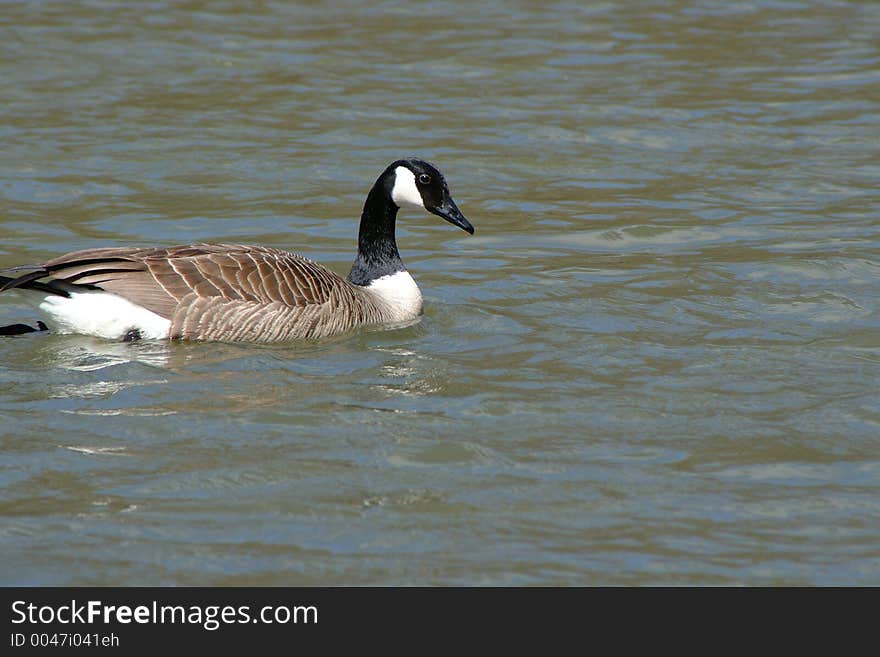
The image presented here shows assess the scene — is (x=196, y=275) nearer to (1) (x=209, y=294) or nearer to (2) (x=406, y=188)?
(1) (x=209, y=294)

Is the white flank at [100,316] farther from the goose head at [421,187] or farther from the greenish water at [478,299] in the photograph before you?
the goose head at [421,187]

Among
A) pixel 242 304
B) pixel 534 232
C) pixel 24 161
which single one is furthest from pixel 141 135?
pixel 242 304

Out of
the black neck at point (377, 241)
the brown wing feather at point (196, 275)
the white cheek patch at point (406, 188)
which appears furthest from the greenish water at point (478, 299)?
the white cheek patch at point (406, 188)

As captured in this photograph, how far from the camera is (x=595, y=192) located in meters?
13.8

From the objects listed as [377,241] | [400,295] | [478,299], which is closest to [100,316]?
[400,295]

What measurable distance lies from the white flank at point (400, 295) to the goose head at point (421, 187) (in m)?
0.55

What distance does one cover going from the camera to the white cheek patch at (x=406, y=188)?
10.5 m

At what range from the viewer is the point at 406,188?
10.5 meters

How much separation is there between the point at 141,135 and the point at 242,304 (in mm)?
6077

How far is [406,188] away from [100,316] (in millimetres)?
2554

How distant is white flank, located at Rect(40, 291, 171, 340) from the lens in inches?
359

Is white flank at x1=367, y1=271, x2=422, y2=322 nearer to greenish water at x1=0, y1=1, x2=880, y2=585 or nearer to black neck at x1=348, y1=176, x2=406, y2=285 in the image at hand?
black neck at x1=348, y1=176, x2=406, y2=285
